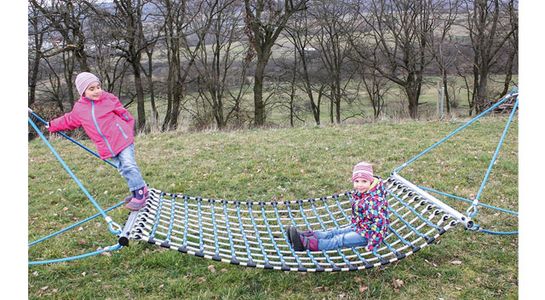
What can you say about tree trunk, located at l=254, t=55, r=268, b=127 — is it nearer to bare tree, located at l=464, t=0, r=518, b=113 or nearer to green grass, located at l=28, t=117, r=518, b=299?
green grass, located at l=28, t=117, r=518, b=299

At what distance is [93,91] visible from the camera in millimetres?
3738

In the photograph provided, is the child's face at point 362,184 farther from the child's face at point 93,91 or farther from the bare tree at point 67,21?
the bare tree at point 67,21

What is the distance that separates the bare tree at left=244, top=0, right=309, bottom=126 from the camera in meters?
17.6

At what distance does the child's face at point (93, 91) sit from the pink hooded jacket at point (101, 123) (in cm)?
5

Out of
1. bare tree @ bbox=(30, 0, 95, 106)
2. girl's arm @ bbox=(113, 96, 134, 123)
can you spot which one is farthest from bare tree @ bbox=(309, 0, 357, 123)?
girl's arm @ bbox=(113, 96, 134, 123)

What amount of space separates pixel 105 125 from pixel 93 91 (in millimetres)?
298

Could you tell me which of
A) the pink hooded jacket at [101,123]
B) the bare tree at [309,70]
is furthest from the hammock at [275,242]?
the bare tree at [309,70]

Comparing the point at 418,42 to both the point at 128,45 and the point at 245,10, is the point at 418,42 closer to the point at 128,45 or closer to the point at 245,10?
the point at 245,10

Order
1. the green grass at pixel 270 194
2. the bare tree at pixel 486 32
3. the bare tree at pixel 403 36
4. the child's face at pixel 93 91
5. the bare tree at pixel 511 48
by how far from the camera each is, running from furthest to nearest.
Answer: the bare tree at pixel 403 36 → the bare tree at pixel 486 32 → the bare tree at pixel 511 48 → the child's face at pixel 93 91 → the green grass at pixel 270 194

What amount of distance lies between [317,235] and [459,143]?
17.0 ft

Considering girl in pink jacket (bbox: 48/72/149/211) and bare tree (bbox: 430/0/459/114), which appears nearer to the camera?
girl in pink jacket (bbox: 48/72/149/211)

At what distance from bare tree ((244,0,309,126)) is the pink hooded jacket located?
1356 cm

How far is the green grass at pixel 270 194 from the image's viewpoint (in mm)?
3617

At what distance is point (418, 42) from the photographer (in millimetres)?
19844
